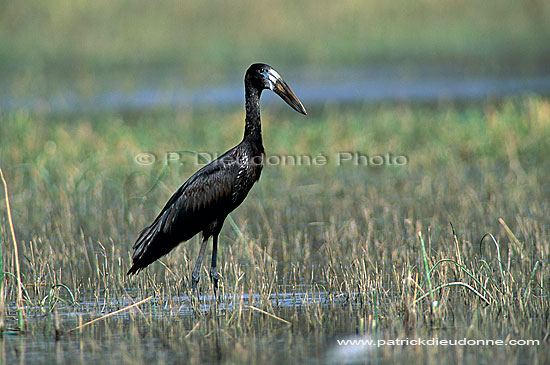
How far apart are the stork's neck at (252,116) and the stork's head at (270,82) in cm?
6

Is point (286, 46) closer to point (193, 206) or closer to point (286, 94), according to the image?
point (286, 94)

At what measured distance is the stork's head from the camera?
7.27m

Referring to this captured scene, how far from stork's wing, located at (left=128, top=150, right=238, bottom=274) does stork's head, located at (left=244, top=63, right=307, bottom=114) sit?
0.70m

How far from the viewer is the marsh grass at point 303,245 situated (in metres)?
5.64

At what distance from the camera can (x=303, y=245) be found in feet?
27.6

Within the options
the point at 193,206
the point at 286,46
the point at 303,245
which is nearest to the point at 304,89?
the point at 286,46

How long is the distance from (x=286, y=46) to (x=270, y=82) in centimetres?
1657

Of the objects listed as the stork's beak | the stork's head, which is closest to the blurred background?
the stork's head

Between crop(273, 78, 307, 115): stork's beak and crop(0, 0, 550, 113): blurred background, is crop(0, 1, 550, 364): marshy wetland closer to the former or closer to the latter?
crop(0, 0, 550, 113): blurred background

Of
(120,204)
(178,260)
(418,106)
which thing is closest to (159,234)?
(178,260)

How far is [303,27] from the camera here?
24625mm

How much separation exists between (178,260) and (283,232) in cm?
137

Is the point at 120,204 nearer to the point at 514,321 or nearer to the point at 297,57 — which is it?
the point at 514,321

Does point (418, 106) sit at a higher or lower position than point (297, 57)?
lower
